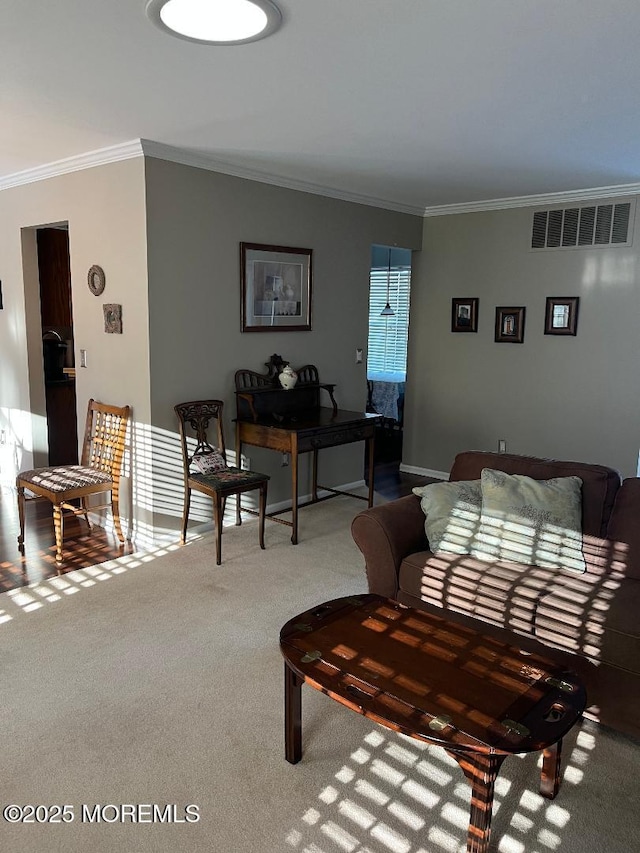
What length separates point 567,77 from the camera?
2.57 m

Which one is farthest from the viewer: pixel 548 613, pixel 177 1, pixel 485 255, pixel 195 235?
pixel 485 255

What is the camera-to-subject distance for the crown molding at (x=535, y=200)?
4.70 metres

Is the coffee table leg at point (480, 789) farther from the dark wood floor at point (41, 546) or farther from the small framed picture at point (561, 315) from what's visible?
the small framed picture at point (561, 315)

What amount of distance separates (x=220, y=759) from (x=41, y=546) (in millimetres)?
2469

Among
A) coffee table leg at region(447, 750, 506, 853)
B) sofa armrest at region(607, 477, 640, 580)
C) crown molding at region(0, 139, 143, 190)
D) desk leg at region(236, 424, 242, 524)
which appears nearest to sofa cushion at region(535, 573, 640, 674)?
sofa armrest at region(607, 477, 640, 580)

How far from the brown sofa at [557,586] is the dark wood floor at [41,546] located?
194 centimetres

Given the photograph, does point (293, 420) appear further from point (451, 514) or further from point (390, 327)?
point (390, 327)

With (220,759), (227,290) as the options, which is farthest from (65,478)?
(220,759)

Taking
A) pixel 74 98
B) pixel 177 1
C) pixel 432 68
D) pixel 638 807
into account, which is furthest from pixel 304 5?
pixel 638 807

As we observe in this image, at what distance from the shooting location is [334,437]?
173 inches

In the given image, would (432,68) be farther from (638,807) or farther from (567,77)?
(638,807)

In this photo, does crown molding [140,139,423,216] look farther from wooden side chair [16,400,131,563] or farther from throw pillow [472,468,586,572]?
throw pillow [472,468,586,572]

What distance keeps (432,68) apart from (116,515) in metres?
3.20

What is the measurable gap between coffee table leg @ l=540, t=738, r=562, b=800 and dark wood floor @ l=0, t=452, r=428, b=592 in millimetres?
2807
